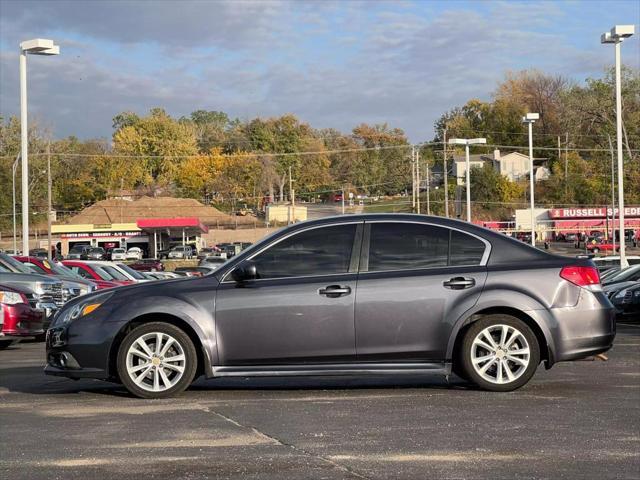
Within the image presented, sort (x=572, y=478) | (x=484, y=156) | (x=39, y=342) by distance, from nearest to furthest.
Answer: (x=572, y=478) < (x=39, y=342) < (x=484, y=156)

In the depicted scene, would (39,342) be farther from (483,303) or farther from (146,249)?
(146,249)

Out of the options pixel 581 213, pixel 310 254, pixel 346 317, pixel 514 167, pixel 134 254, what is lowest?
pixel 346 317

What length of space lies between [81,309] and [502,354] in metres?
3.82

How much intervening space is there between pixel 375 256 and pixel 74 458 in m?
3.49

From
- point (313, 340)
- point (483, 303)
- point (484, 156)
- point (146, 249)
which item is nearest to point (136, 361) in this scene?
point (313, 340)

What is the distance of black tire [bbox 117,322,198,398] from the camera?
8.38 m

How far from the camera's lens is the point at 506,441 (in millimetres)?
6473

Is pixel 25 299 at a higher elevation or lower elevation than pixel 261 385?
higher

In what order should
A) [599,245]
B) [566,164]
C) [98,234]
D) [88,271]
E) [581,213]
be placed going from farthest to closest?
[566,164]
[98,234]
[581,213]
[599,245]
[88,271]

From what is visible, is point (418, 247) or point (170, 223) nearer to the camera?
point (418, 247)

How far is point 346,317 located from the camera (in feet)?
27.5

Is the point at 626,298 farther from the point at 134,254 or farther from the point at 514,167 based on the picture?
the point at 514,167

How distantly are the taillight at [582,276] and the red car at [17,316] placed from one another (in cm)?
906

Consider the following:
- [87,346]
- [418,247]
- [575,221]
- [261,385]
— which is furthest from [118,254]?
[418,247]
